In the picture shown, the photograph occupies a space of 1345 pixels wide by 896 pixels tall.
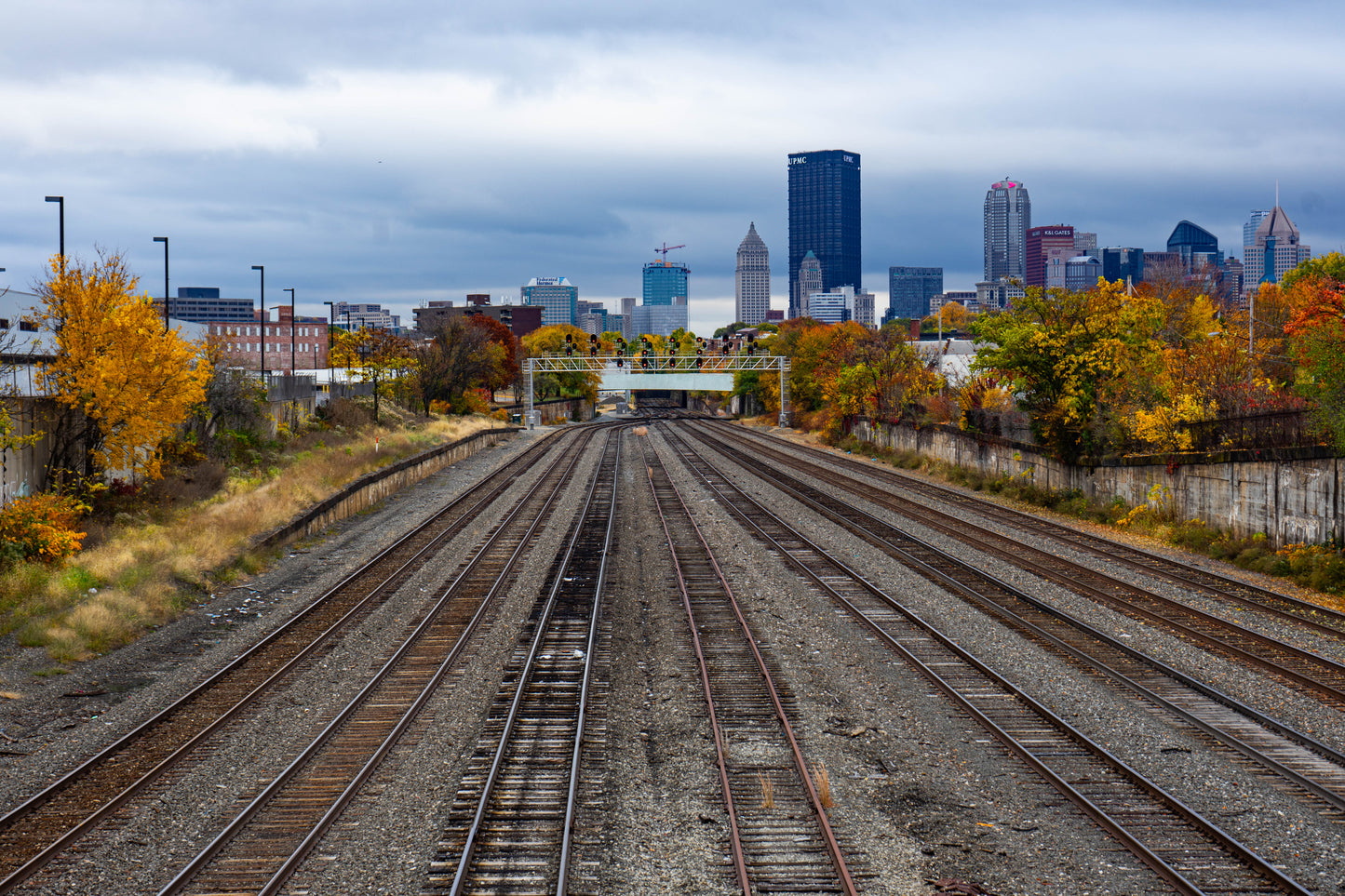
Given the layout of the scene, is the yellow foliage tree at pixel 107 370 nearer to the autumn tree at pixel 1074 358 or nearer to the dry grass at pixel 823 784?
the dry grass at pixel 823 784

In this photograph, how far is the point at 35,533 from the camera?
21016mm

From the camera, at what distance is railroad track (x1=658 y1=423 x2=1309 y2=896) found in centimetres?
838

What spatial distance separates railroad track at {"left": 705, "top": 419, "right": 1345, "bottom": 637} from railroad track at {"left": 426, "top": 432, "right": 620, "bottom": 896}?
1227 centimetres

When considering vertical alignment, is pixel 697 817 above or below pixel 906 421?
below

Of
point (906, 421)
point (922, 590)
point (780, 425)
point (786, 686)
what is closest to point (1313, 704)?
point (786, 686)

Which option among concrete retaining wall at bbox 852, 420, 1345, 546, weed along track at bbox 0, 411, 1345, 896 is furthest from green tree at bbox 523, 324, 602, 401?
weed along track at bbox 0, 411, 1345, 896

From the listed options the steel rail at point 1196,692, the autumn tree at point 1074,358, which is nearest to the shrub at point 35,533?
the steel rail at point 1196,692

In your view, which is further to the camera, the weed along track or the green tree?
the green tree

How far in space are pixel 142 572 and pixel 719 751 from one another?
14741mm

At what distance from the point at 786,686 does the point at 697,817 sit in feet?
14.4

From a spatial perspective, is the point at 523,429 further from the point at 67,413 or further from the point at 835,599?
the point at 835,599

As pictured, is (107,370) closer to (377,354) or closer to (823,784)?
(823,784)

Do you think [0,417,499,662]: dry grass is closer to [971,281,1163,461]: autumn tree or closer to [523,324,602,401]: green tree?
[971,281,1163,461]: autumn tree

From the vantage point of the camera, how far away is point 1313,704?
1244 cm
